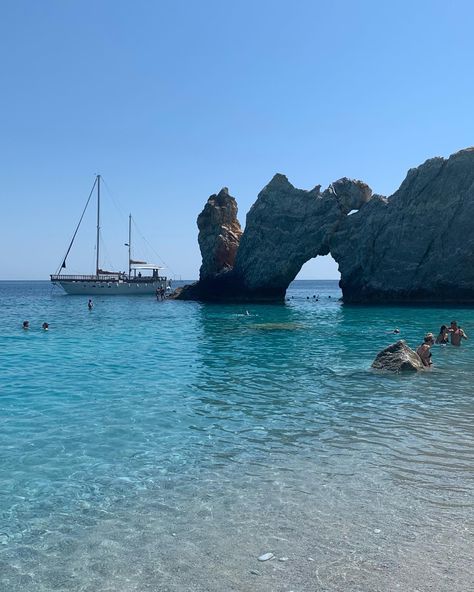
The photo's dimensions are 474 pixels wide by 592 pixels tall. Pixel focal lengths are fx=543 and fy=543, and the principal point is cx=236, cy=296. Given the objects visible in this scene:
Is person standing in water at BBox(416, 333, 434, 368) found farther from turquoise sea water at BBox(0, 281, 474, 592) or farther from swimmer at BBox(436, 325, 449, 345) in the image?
swimmer at BBox(436, 325, 449, 345)

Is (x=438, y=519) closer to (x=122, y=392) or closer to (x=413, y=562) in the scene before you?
(x=413, y=562)

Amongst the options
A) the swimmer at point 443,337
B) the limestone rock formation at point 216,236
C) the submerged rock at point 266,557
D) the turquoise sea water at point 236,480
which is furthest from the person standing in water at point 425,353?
the limestone rock formation at point 216,236

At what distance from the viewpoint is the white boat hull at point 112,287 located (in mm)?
105812

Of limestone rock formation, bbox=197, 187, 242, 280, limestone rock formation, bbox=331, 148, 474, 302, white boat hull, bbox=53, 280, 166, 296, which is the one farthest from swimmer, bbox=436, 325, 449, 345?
A: white boat hull, bbox=53, 280, 166, 296

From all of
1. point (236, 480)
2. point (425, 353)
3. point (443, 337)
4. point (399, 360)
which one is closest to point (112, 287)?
point (443, 337)

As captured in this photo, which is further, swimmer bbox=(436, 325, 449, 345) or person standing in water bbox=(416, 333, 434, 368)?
swimmer bbox=(436, 325, 449, 345)

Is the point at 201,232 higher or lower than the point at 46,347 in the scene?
higher

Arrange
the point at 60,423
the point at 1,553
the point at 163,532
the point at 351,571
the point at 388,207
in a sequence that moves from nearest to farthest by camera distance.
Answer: the point at 351,571
the point at 1,553
the point at 163,532
the point at 60,423
the point at 388,207

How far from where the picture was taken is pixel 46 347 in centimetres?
3072

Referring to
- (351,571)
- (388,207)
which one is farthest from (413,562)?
(388,207)

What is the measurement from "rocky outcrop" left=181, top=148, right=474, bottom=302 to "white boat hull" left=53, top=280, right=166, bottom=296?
61.0 feet

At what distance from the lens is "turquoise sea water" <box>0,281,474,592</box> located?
6.53 meters

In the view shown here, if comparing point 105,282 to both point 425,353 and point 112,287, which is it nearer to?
point 112,287

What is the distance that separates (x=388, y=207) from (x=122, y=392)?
60703mm
